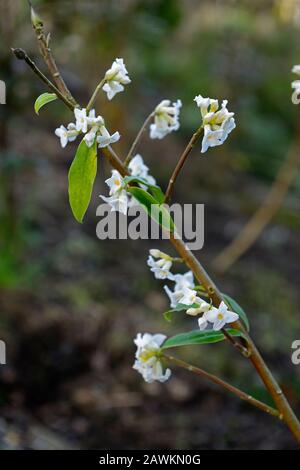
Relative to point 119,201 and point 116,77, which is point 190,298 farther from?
point 116,77

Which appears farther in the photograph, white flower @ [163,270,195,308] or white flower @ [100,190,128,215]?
white flower @ [163,270,195,308]

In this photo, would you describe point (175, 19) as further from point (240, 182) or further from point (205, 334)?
point (205, 334)

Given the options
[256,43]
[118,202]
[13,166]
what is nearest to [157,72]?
[256,43]

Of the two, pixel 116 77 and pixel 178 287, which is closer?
pixel 116 77

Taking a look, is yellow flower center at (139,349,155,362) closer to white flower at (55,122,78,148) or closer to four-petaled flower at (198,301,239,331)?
four-petaled flower at (198,301,239,331)

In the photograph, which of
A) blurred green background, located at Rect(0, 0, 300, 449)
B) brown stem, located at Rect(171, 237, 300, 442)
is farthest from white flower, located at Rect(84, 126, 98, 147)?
blurred green background, located at Rect(0, 0, 300, 449)

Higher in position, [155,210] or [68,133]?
[68,133]

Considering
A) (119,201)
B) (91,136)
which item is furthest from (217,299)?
(91,136)
